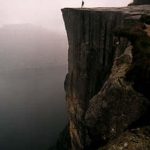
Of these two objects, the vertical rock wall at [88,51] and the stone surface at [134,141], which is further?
the vertical rock wall at [88,51]

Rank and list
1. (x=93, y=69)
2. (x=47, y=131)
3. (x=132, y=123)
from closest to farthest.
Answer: (x=132, y=123) → (x=93, y=69) → (x=47, y=131)

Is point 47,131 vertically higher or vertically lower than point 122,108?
lower

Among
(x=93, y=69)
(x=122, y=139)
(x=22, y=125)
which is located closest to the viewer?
→ (x=122, y=139)

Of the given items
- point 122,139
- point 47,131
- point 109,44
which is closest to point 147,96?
point 122,139

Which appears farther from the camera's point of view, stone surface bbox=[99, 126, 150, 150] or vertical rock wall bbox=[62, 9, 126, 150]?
vertical rock wall bbox=[62, 9, 126, 150]

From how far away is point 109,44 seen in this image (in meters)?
41.5

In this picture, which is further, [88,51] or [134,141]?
[88,51]

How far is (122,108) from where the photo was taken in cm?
1894

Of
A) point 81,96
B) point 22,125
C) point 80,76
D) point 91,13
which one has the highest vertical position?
point 91,13

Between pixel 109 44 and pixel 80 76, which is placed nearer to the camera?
pixel 109 44

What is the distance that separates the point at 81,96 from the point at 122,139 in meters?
33.0

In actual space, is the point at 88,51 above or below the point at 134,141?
below

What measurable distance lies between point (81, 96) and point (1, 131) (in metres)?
108

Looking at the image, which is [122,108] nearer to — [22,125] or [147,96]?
[147,96]
